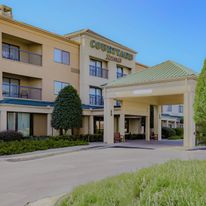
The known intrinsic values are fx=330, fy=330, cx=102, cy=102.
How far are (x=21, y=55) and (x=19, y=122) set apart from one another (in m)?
6.31

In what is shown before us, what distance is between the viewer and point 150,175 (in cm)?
636

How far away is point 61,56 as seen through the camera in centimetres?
3250

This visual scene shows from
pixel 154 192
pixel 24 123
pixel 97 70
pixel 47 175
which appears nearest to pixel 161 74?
pixel 97 70

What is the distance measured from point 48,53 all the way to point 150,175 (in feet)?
85.2

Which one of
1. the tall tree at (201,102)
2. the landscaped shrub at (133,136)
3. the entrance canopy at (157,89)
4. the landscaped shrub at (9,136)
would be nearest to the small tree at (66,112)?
the entrance canopy at (157,89)

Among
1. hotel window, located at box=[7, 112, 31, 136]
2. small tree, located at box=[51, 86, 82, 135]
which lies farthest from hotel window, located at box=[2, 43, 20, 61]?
small tree, located at box=[51, 86, 82, 135]

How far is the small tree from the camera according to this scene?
27.5m

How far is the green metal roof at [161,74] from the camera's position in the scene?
79.7 feet

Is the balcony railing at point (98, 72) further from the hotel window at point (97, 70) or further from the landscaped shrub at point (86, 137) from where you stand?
the landscaped shrub at point (86, 137)

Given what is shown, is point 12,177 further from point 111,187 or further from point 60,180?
point 111,187

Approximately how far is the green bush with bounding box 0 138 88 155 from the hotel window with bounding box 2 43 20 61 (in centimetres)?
876

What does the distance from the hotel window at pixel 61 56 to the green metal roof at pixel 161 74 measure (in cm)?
722

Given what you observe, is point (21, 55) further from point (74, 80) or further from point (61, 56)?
point (74, 80)

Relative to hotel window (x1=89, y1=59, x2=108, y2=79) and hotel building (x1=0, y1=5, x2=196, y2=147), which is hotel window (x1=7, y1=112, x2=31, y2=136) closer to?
hotel building (x1=0, y1=5, x2=196, y2=147)
